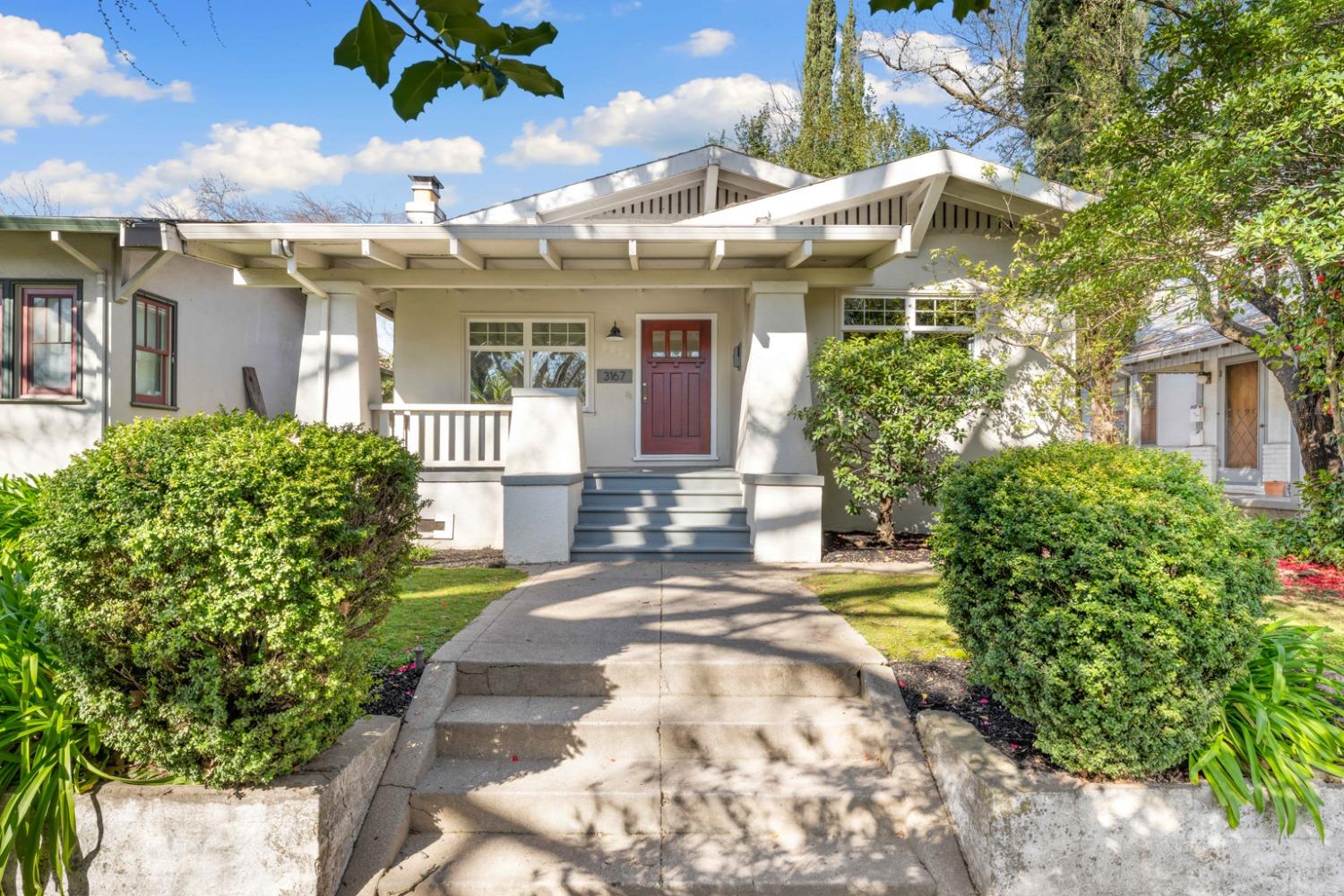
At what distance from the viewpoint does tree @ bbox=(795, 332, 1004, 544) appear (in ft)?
24.5

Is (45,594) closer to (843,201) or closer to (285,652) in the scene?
(285,652)

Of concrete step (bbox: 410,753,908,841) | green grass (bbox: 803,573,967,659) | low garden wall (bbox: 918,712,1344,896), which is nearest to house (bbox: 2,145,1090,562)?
green grass (bbox: 803,573,967,659)

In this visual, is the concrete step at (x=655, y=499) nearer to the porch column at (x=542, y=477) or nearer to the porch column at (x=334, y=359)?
the porch column at (x=542, y=477)

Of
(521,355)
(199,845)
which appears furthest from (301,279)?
(199,845)

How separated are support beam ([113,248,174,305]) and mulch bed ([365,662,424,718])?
7.54 m

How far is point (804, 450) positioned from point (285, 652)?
5.97 metres

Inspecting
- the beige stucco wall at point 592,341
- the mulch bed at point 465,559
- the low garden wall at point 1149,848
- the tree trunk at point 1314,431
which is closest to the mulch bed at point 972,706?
the low garden wall at point 1149,848

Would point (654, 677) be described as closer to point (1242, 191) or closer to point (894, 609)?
point (894, 609)

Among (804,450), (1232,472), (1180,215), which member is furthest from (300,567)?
(1232,472)

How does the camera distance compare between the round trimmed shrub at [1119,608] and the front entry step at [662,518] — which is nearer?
the round trimmed shrub at [1119,608]

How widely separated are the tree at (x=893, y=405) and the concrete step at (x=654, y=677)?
407 centimetres

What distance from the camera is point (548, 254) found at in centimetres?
761

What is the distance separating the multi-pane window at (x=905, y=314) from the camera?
9094mm

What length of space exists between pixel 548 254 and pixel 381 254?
1.81 meters
